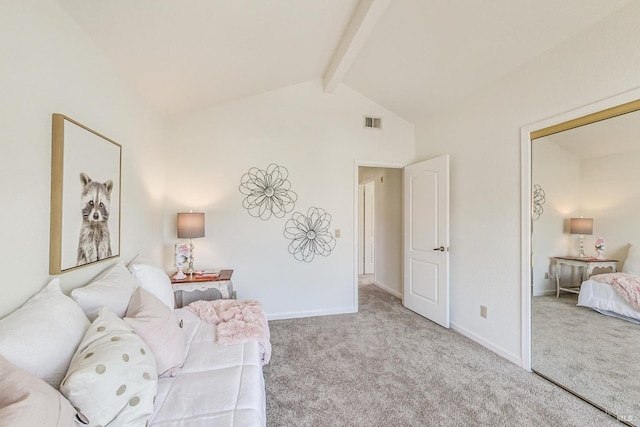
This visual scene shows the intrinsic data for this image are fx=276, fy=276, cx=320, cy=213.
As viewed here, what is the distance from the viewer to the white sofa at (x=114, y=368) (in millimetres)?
781

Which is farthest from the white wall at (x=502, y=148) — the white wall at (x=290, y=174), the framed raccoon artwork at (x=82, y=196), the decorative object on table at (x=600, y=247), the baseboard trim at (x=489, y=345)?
the framed raccoon artwork at (x=82, y=196)

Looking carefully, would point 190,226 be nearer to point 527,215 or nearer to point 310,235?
point 310,235

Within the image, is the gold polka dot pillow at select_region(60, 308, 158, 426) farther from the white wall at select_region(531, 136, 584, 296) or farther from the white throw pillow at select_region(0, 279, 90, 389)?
the white wall at select_region(531, 136, 584, 296)

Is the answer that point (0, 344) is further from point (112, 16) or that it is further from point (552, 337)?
point (552, 337)

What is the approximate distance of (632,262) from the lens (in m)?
1.70

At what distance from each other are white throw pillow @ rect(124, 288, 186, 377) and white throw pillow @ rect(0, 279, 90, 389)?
0.73ft

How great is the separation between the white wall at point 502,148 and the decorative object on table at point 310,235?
1492 mm

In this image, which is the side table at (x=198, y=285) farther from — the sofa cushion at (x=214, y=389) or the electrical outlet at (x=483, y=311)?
the electrical outlet at (x=483, y=311)

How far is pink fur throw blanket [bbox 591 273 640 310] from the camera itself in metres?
1.73

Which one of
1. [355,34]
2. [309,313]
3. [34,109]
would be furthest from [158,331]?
[355,34]

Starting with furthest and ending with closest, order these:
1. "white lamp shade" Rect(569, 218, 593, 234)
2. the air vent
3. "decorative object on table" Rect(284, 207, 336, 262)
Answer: the air vent → "decorative object on table" Rect(284, 207, 336, 262) → "white lamp shade" Rect(569, 218, 593, 234)

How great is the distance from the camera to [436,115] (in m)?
3.44

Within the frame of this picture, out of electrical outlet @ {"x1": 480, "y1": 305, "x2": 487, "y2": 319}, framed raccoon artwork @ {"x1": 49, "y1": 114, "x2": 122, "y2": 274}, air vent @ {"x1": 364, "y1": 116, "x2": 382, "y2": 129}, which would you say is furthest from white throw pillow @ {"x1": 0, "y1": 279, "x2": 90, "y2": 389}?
air vent @ {"x1": 364, "y1": 116, "x2": 382, "y2": 129}

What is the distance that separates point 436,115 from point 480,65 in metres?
0.92
